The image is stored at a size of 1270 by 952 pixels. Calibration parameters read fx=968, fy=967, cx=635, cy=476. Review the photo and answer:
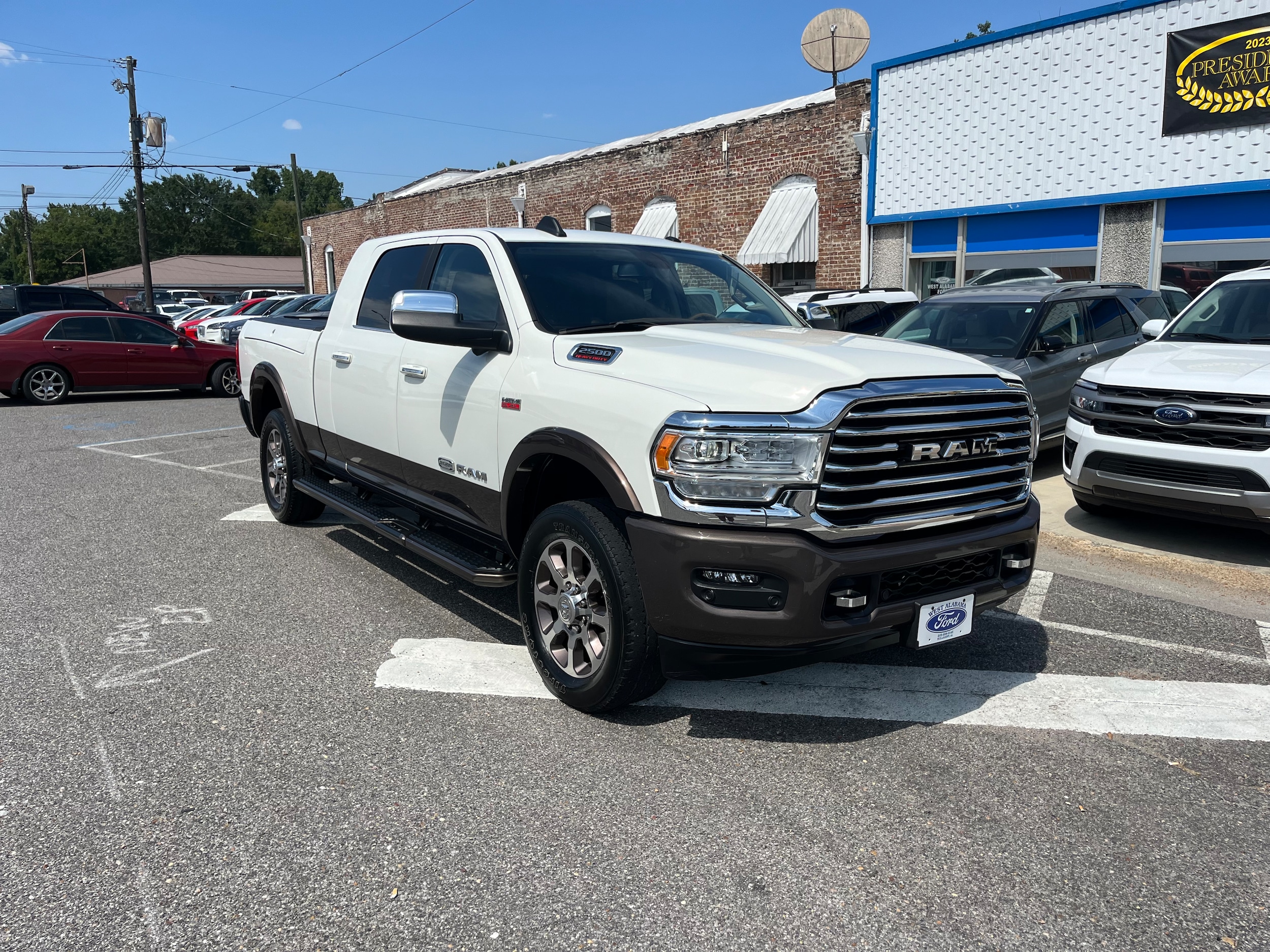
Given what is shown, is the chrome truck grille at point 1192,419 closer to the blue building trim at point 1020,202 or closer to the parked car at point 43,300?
the blue building trim at point 1020,202

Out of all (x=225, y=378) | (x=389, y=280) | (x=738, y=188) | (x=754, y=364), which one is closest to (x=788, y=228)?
(x=738, y=188)

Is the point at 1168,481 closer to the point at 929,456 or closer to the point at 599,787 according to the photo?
the point at 929,456

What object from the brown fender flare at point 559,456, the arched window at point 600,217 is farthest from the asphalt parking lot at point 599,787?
the arched window at point 600,217

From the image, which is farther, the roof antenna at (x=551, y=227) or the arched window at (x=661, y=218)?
the arched window at (x=661, y=218)

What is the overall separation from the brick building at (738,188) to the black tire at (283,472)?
13.3m

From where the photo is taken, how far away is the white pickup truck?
3.35 m

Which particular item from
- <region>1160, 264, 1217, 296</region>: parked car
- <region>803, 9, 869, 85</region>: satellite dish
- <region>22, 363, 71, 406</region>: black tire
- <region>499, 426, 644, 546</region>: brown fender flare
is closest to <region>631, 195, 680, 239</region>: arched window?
<region>803, 9, 869, 85</region>: satellite dish

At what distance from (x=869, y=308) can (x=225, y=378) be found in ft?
39.3

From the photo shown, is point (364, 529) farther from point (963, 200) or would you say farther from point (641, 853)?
point (963, 200)

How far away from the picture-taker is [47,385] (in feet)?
52.7

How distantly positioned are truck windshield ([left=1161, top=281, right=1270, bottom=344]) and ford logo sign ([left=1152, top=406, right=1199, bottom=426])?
1.32 metres

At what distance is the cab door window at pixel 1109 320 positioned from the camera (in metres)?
9.77

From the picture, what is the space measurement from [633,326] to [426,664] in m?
1.85

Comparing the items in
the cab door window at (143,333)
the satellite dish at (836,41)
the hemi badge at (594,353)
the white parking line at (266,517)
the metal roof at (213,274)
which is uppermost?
the satellite dish at (836,41)
